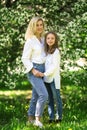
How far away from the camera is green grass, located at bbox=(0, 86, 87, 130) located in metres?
8.31

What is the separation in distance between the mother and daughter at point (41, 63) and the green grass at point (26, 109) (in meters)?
0.34

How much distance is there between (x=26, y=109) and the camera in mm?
11086

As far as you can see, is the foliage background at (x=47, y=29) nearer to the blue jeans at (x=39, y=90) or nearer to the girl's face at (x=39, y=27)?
the girl's face at (x=39, y=27)

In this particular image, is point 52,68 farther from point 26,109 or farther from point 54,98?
point 26,109

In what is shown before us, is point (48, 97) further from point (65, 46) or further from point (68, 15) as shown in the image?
point (68, 15)

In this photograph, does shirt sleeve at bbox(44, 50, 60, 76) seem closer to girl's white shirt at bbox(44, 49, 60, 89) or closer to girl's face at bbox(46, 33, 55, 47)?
girl's white shirt at bbox(44, 49, 60, 89)

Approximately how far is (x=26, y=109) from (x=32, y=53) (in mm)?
2968

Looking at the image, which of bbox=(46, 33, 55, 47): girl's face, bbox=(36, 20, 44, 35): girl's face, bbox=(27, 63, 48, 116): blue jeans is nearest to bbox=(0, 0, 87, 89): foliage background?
bbox=(46, 33, 55, 47): girl's face

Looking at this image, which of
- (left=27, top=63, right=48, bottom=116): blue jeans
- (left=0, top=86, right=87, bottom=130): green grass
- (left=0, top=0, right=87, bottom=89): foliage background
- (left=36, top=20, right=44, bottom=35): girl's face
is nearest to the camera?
(left=27, top=63, right=48, bottom=116): blue jeans

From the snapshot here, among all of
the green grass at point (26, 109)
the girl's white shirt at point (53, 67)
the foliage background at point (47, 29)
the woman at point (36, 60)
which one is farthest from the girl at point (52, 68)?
the foliage background at point (47, 29)

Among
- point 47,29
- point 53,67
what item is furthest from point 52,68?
point 47,29

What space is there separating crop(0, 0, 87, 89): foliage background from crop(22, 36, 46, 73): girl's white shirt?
1.84 meters

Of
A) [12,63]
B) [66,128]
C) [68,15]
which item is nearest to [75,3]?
[68,15]

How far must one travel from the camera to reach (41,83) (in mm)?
8250
